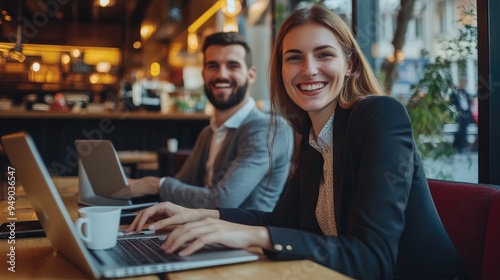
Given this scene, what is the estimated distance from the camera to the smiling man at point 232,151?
2203 millimetres

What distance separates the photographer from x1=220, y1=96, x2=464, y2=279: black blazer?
1.07 m

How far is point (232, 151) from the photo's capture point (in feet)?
8.30

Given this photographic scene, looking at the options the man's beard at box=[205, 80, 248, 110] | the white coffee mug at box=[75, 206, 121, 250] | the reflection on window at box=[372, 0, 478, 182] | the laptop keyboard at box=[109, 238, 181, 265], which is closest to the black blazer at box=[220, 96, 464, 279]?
the laptop keyboard at box=[109, 238, 181, 265]

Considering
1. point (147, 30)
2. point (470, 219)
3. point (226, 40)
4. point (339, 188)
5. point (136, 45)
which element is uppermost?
point (147, 30)

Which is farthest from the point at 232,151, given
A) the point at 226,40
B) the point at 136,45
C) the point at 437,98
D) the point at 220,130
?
the point at 136,45

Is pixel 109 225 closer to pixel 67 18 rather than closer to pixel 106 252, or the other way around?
pixel 106 252

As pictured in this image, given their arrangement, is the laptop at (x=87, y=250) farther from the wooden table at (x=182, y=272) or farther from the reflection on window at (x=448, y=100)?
the reflection on window at (x=448, y=100)

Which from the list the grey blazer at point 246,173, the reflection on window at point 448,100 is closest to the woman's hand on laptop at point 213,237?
the grey blazer at point 246,173

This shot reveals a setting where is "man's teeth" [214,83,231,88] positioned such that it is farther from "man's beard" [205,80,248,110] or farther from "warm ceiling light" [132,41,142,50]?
"warm ceiling light" [132,41,142,50]

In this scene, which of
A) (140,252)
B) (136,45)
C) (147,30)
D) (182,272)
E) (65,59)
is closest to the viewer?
(182,272)

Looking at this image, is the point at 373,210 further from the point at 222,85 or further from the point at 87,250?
the point at 222,85

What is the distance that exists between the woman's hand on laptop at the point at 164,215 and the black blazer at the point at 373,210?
0.35 ft

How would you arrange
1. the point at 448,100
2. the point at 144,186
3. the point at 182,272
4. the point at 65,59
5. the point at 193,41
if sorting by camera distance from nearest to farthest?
1. the point at 182,272
2. the point at 144,186
3. the point at 448,100
4. the point at 193,41
5. the point at 65,59

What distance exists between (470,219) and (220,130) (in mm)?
1531
